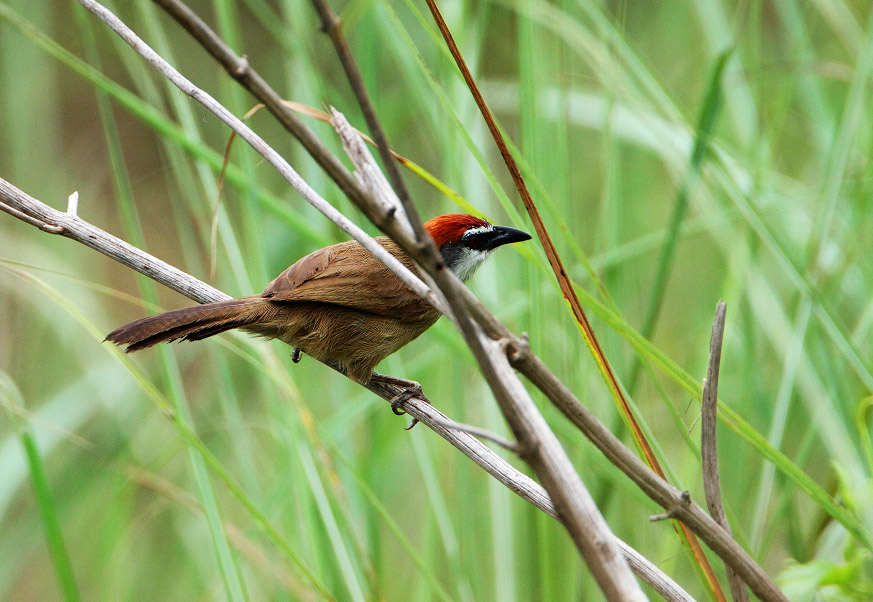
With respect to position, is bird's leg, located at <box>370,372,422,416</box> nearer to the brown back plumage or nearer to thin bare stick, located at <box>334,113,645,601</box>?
the brown back plumage

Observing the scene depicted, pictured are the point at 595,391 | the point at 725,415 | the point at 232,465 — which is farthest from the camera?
the point at 232,465

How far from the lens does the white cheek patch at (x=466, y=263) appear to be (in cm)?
322

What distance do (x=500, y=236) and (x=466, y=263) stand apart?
212 millimetres

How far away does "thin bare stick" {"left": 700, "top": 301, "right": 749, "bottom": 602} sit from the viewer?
4.27 ft

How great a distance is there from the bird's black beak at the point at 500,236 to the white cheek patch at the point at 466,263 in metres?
0.07

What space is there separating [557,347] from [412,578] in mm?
1234

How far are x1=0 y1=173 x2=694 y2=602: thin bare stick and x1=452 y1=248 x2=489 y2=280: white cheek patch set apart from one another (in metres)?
0.93

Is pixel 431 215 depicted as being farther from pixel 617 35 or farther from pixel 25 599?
pixel 25 599

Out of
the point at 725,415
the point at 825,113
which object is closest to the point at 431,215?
the point at 825,113

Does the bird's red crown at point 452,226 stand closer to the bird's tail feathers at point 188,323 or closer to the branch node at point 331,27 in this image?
the bird's tail feathers at point 188,323

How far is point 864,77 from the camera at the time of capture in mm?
2322

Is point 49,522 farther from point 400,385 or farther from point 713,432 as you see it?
point 713,432

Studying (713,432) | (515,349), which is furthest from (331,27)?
(713,432)

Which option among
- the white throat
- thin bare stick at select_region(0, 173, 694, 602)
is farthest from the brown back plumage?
the white throat
